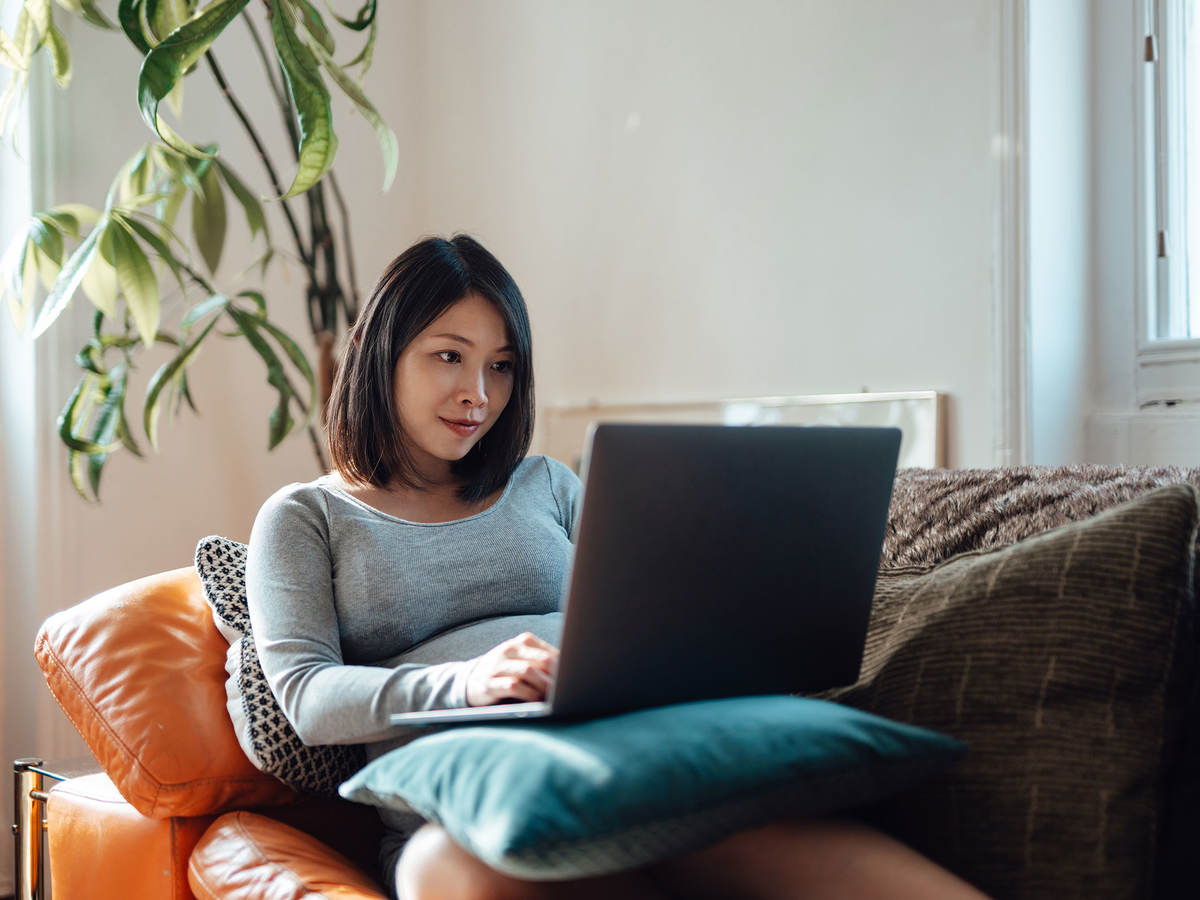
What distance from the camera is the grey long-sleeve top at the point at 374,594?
1.11 m

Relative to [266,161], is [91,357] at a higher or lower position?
lower

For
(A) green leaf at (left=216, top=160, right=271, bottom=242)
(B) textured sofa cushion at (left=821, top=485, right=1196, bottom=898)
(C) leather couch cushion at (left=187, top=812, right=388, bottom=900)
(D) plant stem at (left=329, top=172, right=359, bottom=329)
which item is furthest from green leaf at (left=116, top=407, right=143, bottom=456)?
(B) textured sofa cushion at (left=821, top=485, right=1196, bottom=898)

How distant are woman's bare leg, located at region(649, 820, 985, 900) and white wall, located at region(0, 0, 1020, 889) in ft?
3.91

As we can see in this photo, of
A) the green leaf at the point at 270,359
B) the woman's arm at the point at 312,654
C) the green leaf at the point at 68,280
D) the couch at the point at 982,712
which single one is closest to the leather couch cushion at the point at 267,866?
the couch at the point at 982,712

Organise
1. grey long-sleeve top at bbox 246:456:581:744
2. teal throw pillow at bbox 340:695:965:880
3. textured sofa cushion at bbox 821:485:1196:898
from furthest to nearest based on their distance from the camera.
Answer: grey long-sleeve top at bbox 246:456:581:744
textured sofa cushion at bbox 821:485:1196:898
teal throw pillow at bbox 340:695:965:880

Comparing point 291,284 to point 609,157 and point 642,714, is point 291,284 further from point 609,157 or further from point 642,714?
point 642,714

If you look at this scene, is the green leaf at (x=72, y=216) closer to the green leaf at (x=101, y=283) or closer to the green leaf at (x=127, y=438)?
the green leaf at (x=101, y=283)

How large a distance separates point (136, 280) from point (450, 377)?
829 millimetres

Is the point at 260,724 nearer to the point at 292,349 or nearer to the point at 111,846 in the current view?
the point at 111,846

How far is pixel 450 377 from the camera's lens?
4.56ft

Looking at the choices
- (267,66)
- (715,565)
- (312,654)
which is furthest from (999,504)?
(267,66)

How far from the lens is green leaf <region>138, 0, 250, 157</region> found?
168 cm

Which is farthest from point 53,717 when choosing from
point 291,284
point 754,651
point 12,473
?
point 754,651

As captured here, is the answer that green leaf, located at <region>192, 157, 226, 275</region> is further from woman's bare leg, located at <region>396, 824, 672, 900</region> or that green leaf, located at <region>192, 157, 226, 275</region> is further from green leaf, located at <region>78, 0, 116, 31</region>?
woman's bare leg, located at <region>396, 824, 672, 900</region>
